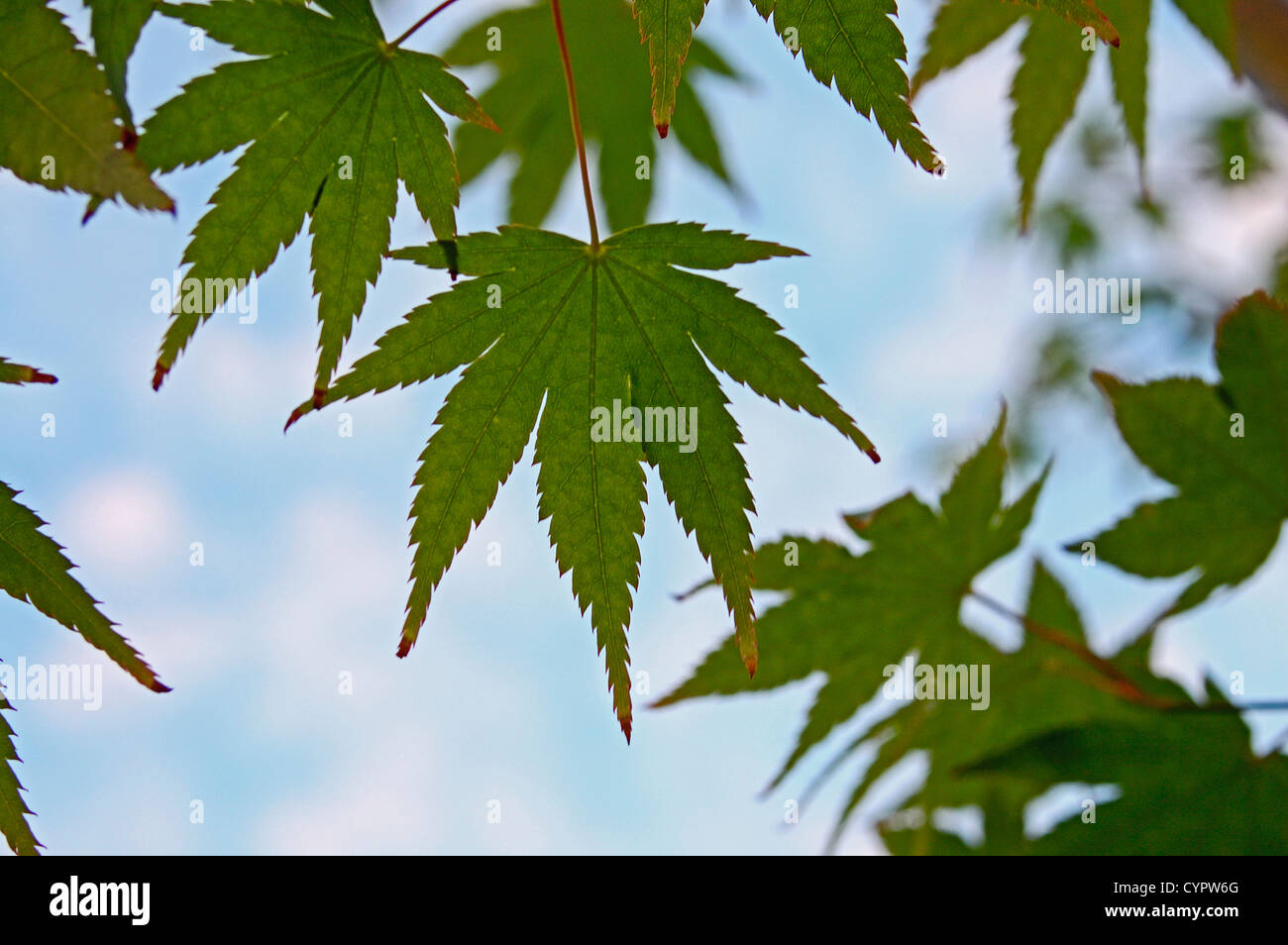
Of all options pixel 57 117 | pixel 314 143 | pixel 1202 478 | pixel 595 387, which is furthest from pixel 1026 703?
pixel 57 117

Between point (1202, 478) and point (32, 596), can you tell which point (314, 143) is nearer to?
point (32, 596)

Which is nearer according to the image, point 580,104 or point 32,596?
point 32,596

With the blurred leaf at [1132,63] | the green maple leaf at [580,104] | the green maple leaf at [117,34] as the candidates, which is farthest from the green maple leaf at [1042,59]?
the green maple leaf at [117,34]

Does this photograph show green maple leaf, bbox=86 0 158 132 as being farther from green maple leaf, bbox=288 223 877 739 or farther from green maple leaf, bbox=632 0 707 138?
green maple leaf, bbox=632 0 707 138

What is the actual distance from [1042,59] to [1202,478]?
1.04m

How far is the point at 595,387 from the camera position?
1547mm

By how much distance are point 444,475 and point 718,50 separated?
6.37 ft

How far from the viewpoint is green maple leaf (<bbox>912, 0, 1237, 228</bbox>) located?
2.06 metres

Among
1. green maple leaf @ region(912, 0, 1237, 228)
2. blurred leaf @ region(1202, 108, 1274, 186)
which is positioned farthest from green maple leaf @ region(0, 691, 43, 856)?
blurred leaf @ region(1202, 108, 1274, 186)

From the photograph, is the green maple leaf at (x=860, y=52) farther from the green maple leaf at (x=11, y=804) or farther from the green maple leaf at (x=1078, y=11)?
the green maple leaf at (x=11, y=804)

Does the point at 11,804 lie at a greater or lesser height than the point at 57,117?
lesser

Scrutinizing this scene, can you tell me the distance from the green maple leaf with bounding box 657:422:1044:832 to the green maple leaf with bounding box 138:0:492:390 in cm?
103
